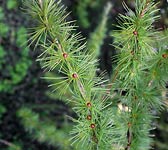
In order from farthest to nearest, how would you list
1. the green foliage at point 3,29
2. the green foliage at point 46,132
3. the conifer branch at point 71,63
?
1. the green foliage at point 3,29
2. the green foliage at point 46,132
3. the conifer branch at point 71,63

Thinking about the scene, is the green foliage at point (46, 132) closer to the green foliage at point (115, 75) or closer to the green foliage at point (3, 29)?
the green foliage at point (3, 29)

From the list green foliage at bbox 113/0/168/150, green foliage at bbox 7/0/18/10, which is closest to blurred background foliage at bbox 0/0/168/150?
green foliage at bbox 7/0/18/10

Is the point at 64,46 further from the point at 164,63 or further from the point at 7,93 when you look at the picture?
the point at 7,93

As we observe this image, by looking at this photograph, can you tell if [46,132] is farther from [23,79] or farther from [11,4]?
[11,4]

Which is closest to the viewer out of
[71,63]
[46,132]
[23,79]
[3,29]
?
[71,63]

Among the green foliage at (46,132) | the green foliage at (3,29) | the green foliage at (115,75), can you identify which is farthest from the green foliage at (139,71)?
the green foliage at (3,29)

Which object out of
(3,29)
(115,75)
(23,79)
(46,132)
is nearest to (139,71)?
(115,75)

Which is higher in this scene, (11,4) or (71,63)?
(11,4)

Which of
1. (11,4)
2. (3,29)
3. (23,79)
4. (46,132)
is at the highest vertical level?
(11,4)

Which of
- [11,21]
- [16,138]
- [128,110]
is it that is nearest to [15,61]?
[11,21]

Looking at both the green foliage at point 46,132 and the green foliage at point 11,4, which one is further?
the green foliage at point 11,4

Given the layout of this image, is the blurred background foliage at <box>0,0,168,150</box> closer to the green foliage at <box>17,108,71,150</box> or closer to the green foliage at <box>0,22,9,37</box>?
the green foliage at <box>0,22,9,37</box>
